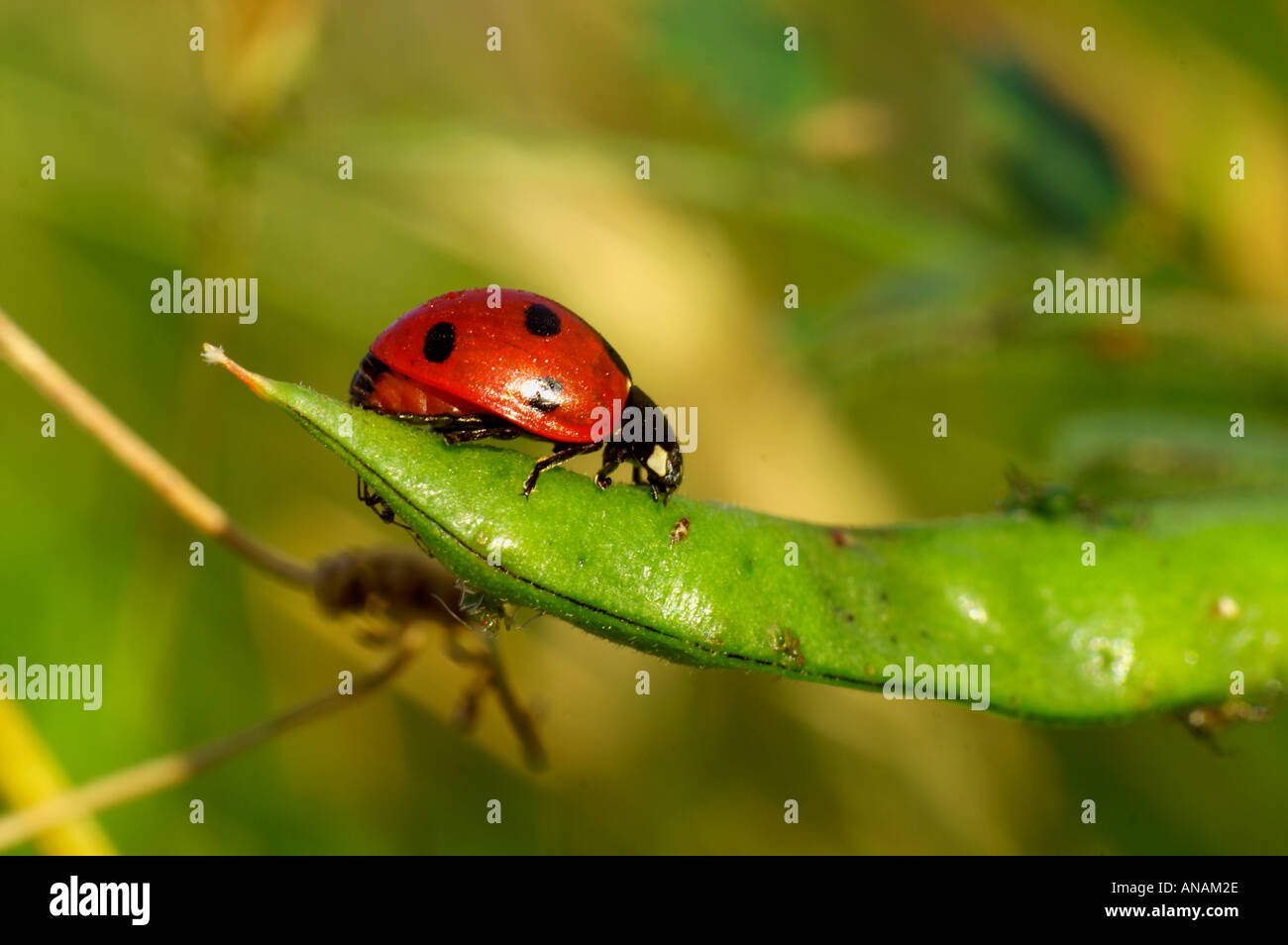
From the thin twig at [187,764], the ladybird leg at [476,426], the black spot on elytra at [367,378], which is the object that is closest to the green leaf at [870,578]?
the ladybird leg at [476,426]

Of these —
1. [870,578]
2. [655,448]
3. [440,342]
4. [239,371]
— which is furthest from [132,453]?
[870,578]

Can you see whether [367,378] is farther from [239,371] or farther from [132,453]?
[239,371]

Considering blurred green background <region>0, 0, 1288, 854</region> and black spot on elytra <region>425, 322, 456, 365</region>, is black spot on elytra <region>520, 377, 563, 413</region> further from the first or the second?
blurred green background <region>0, 0, 1288, 854</region>

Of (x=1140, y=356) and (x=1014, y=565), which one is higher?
(x=1140, y=356)

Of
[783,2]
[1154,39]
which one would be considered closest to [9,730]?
[783,2]

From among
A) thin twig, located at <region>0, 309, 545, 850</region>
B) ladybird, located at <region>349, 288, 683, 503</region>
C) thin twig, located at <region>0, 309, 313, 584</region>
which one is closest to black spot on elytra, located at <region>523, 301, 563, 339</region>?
ladybird, located at <region>349, 288, 683, 503</region>

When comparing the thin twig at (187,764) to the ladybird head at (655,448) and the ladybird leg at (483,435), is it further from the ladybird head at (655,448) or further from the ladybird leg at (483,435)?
the ladybird head at (655,448)
